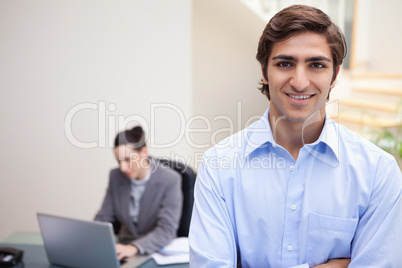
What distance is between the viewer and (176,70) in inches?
133

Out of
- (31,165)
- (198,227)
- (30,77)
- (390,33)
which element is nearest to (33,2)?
(30,77)

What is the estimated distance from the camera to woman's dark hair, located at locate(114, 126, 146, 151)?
2428 millimetres

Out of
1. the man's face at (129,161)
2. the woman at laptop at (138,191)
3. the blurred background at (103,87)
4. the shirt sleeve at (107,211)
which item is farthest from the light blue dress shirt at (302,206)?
the blurred background at (103,87)

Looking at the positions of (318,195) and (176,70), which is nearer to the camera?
(318,195)

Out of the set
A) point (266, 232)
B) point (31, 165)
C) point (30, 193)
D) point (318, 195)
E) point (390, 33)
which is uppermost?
point (390, 33)

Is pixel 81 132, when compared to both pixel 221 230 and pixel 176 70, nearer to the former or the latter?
pixel 176 70

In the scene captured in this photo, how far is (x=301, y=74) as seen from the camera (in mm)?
1110

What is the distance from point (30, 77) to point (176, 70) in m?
1.15

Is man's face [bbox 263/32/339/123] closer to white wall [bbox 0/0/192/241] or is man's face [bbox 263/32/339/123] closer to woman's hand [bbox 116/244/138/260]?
woman's hand [bbox 116/244/138/260]

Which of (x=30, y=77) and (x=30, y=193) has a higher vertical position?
(x=30, y=77)

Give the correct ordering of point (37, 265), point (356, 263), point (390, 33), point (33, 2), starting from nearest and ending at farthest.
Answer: point (356, 263)
point (37, 265)
point (33, 2)
point (390, 33)

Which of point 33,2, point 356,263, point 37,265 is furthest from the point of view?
point 33,2

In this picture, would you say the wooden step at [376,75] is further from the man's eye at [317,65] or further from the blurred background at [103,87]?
the man's eye at [317,65]

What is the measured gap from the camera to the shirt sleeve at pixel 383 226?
113 centimetres
